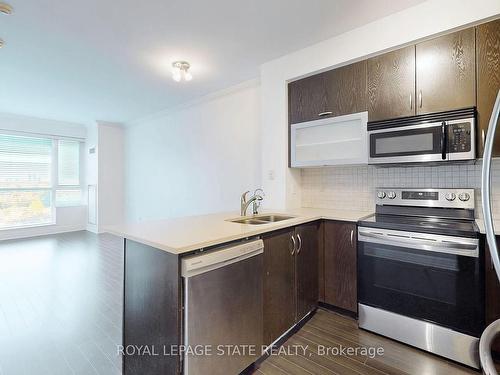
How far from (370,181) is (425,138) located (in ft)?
2.38

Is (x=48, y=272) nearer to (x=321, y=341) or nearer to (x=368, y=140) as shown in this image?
(x=321, y=341)

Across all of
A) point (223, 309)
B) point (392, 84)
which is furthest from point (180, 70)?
point (223, 309)

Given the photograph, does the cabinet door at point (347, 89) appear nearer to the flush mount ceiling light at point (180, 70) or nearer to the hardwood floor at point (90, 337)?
the flush mount ceiling light at point (180, 70)

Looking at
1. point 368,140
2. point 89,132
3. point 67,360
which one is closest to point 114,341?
point 67,360

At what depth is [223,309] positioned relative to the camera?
145 centimetres

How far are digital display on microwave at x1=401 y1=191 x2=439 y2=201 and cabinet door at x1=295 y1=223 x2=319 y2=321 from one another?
0.84m

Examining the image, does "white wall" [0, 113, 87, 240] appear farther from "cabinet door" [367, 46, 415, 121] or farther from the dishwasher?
"cabinet door" [367, 46, 415, 121]

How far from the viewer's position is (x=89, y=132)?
6.45 meters

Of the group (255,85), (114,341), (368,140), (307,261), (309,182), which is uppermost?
(255,85)

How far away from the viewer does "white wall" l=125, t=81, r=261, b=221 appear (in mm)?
3600

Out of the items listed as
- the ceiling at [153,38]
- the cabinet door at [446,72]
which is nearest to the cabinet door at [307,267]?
the cabinet door at [446,72]

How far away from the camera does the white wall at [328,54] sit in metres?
1.93

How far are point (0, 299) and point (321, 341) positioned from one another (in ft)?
10.6

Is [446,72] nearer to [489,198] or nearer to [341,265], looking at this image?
[489,198]
